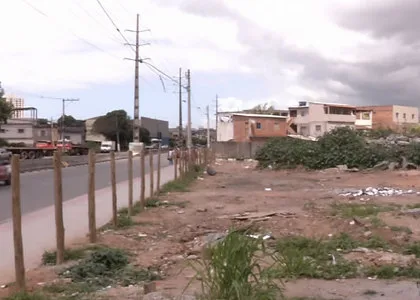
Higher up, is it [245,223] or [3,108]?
[3,108]

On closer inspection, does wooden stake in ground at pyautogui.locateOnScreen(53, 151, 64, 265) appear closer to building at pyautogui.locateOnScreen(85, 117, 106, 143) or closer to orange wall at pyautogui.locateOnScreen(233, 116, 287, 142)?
orange wall at pyautogui.locateOnScreen(233, 116, 287, 142)

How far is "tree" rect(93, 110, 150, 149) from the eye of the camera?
382 feet

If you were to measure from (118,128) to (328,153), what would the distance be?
75110mm

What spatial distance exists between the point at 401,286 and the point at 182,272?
9.31 feet

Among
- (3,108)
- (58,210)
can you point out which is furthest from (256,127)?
(58,210)

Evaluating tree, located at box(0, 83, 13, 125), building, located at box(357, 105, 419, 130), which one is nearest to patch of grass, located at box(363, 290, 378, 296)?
tree, located at box(0, 83, 13, 125)

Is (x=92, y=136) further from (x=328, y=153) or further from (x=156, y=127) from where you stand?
(x=328, y=153)

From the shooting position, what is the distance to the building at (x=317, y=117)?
100375mm

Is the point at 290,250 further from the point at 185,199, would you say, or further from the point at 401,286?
the point at 185,199

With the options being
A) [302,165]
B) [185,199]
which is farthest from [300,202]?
[302,165]

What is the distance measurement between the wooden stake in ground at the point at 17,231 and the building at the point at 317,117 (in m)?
91.4

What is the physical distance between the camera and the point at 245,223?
1379 centimetres

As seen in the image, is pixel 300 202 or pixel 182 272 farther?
pixel 300 202

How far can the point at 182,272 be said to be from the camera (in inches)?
329
